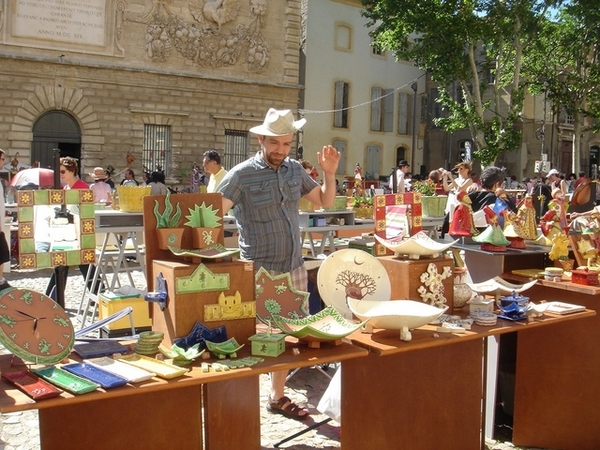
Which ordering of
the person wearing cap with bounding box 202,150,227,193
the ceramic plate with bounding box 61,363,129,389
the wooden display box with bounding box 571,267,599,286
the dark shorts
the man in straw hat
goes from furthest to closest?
the person wearing cap with bounding box 202,150,227,193
the dark shorts
the wooden display box with bounding box 571,267,599,286
the man in straw hat
the ceramic plate with bounding box 61,363,129,389

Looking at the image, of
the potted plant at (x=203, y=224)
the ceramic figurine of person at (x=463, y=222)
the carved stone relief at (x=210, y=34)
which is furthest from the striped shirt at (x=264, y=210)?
the carved stone relief at (x=210, y=34)

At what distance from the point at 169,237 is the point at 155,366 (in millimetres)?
569

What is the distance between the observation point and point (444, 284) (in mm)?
3316

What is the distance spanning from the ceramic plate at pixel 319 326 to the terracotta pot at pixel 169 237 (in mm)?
505

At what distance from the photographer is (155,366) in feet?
7.75

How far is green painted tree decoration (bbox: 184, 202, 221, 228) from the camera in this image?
2.81 m

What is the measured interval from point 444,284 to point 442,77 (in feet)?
58.9

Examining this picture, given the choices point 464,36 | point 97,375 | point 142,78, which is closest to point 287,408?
point 97,375

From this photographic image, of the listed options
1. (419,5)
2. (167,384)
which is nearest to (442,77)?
(419,5)

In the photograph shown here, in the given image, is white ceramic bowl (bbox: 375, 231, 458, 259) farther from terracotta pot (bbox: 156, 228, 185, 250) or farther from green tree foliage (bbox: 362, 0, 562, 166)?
green tree foliage (bbox: 362, 0, 562, 166)

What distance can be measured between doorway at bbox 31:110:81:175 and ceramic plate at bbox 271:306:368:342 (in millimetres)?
18965

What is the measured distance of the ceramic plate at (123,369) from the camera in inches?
87.8

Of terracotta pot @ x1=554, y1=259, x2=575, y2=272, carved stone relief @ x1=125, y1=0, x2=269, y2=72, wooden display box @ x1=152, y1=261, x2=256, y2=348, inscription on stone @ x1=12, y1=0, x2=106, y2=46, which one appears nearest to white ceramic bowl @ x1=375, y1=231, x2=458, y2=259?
wooden display box @ x1=152, y1=261, x2=256, y2=348

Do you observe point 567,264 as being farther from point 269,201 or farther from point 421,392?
point 269,201
